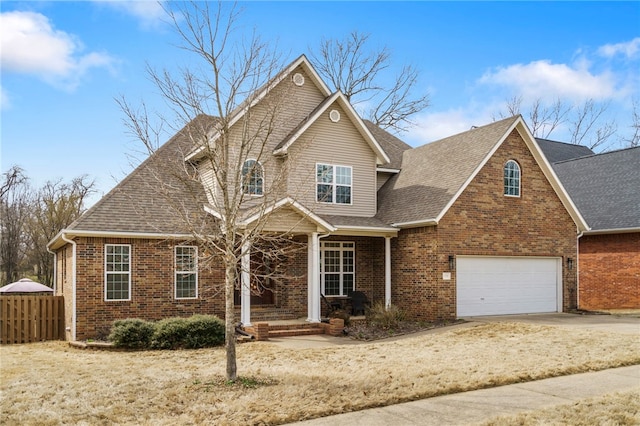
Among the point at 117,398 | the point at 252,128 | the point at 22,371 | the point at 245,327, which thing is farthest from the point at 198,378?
the point at 252,128

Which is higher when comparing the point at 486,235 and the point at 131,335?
the point at 486,235

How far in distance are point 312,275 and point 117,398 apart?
8.98 meters

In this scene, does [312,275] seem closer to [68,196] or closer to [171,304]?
[171,304]

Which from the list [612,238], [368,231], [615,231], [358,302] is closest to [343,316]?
[358,302]

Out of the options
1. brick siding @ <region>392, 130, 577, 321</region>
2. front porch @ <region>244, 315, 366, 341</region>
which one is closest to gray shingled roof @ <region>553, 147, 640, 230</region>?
brick siding @ <region>392, 130, 577, 321</region>

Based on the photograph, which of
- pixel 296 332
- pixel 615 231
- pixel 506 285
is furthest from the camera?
pixel 615 231

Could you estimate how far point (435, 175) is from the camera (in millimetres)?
19594

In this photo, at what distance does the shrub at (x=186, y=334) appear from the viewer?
13.3m

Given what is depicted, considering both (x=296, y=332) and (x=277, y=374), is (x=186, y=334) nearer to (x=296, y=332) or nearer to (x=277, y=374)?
(x=296, y=332)

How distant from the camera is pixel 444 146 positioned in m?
21.2

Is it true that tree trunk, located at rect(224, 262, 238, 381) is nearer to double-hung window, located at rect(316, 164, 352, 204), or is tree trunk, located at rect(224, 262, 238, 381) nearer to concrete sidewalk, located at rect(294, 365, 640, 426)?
concrete sidewalk, located at rect(294, 365, 640, 426)

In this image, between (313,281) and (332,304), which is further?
(332,304)

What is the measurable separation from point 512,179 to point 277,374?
1224 cm

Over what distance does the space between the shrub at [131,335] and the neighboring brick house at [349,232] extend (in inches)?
83.8
